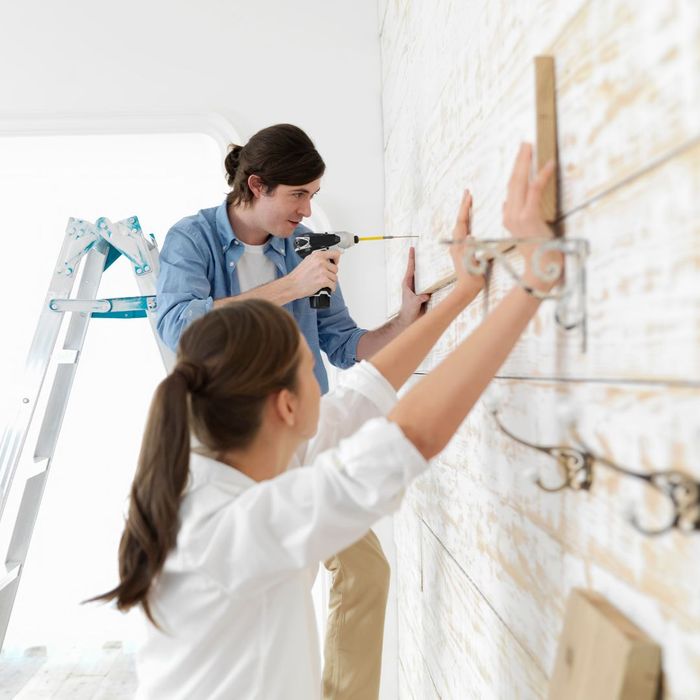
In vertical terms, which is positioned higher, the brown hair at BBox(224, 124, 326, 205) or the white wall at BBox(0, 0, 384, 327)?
the white wall at BBox(0, 0, 384, 327)

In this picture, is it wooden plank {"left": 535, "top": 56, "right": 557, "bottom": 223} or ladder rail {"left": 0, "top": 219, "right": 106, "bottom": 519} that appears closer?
wooden plank {"left": 535, "top": 56, "right": 557, "bottom": 223}

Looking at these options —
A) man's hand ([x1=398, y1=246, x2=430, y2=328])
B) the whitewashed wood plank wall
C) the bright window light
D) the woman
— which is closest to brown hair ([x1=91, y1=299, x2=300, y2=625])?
the woman

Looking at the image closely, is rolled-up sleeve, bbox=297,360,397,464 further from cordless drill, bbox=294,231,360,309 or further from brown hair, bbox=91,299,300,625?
cordless drill, bbox=294,231,360,309

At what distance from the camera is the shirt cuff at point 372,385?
143cm

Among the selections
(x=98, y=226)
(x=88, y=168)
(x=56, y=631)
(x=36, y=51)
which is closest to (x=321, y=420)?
(x=98, y=226)

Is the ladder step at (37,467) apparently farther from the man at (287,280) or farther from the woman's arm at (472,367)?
the woman's arm at (472,367)

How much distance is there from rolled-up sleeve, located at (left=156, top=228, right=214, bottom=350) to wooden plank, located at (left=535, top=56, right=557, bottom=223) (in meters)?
1.12

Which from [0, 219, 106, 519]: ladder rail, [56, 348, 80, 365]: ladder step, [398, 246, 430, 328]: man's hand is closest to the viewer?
[398, 246, 430, 328]: man's hand

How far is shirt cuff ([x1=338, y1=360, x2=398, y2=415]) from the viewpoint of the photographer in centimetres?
143

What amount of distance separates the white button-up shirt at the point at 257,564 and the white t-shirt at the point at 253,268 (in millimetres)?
1072

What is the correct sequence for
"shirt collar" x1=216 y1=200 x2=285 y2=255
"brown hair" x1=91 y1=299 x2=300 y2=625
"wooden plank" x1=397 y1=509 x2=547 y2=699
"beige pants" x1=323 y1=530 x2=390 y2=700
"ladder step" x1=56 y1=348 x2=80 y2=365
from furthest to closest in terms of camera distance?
1. "ladder step" x1=56 y1=348 x2=80 y2=365
2. "shirt collar" x1=216 y1=200 x2=285 y2=255
3. "beige pants" x1=323 y1=530 x2=390 y2=700
4. "wooden plank" x1=397 y1=509 x2=547 y2=699
5. "brown hair" x1=91 y1=299 x2=300 y2=625

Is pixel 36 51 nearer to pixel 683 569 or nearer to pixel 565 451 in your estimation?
pixel 565 451

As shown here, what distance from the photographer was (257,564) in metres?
1.00

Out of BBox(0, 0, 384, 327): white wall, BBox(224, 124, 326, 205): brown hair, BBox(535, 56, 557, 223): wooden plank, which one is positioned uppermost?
BBox(0, 0, 384, 327): white wall
